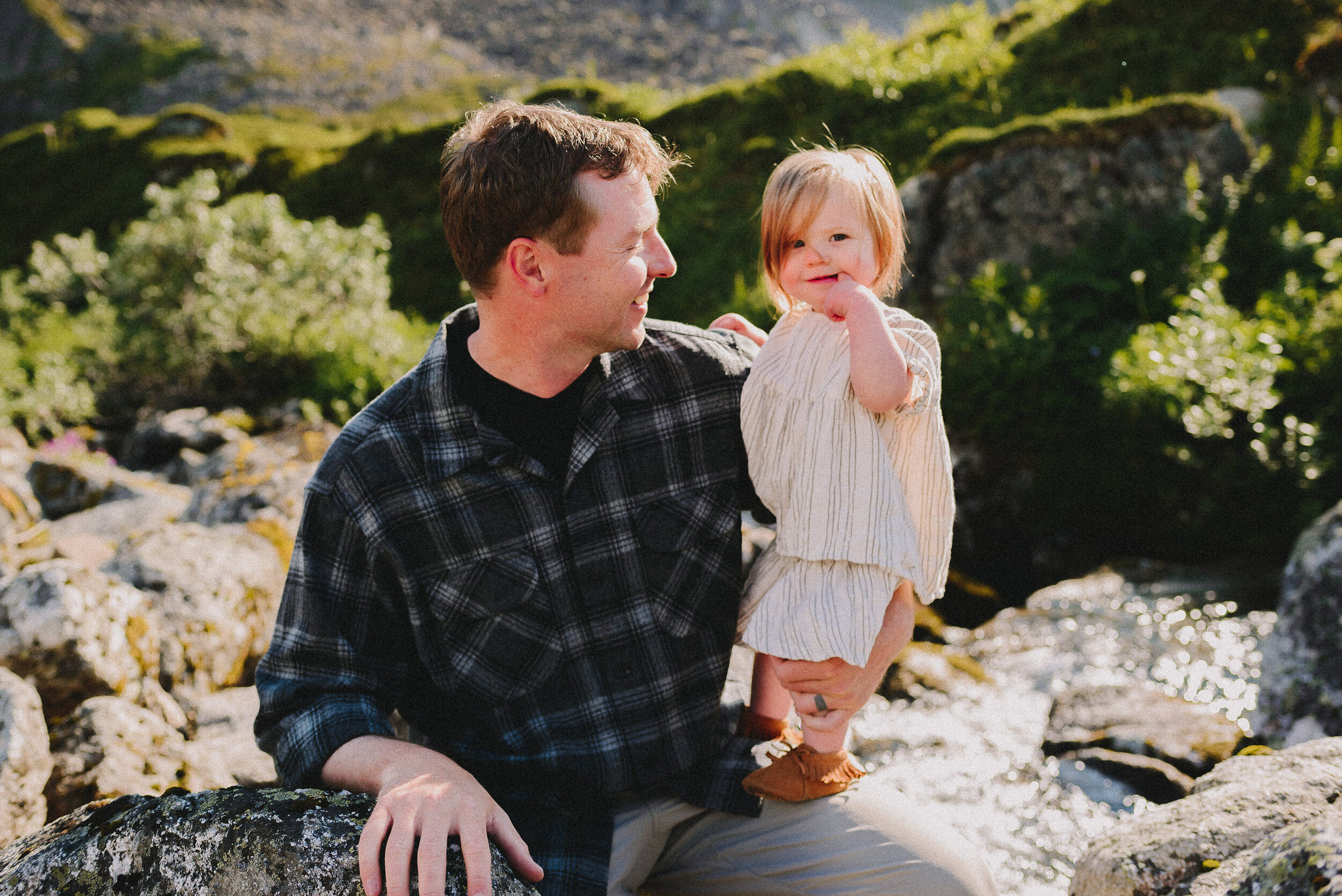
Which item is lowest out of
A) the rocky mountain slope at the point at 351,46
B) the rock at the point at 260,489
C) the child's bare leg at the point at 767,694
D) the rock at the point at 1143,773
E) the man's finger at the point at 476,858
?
the rock at the point at 1143,773

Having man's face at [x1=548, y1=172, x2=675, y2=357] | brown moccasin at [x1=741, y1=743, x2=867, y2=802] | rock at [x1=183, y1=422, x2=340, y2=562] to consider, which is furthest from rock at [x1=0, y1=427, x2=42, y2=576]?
brown moccasin at [x1=741, y1=743, x2=867, y2=802]

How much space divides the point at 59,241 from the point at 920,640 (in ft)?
39.9

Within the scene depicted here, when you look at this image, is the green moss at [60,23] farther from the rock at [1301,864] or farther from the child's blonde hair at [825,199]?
the rock at [1301,864]

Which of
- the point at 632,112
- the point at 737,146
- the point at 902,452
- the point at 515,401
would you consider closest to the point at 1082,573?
the point at 902,452

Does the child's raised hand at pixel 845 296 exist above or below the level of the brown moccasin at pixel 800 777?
above

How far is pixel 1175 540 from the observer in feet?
21.5

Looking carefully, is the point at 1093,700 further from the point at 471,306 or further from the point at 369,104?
the point at 369,104

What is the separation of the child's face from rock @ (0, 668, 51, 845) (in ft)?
9.14

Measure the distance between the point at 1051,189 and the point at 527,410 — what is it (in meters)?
7.65

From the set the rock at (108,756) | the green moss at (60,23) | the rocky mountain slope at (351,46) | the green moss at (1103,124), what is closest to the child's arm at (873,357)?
the rock at (108,756)

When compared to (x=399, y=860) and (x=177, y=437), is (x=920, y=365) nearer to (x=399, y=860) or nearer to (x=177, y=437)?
(x=399, y=860)

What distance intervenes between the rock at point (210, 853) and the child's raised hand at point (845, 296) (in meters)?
1.54

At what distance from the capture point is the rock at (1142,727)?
14.7ft

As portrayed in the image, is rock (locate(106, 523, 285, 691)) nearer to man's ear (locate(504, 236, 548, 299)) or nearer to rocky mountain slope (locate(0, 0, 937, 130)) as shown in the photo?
man's ear (locate(504, 236, 548, 299))
